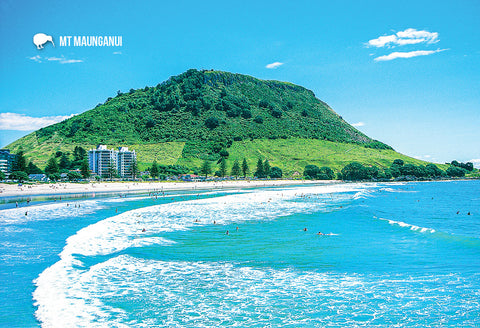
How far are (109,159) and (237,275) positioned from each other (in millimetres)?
149469

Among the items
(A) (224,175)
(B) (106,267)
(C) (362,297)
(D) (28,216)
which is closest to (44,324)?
(B) (106,267)

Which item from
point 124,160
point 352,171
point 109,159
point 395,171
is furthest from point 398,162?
point 109,159

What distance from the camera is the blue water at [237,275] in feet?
50.9

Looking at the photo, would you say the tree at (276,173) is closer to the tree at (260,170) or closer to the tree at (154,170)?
the tree at (260,170)

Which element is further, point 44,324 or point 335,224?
point 335,224

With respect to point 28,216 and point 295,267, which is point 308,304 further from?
point 28,216

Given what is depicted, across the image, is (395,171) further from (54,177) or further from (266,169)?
(54,177)

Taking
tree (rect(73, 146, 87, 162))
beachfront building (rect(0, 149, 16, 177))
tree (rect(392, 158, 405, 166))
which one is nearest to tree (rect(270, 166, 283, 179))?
tree (rect(392, 158, 405, 166))

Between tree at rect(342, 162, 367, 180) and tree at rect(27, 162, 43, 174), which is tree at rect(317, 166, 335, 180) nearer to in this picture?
tree at rect(342, 162, 367, 180)

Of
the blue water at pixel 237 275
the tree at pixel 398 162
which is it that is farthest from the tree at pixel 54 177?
the tree at pixel 398 162

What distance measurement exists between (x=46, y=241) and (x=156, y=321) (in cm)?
2027

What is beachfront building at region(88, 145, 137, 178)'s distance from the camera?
158 m

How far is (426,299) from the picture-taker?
1744 cm

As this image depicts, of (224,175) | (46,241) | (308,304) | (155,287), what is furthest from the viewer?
(224,175)
